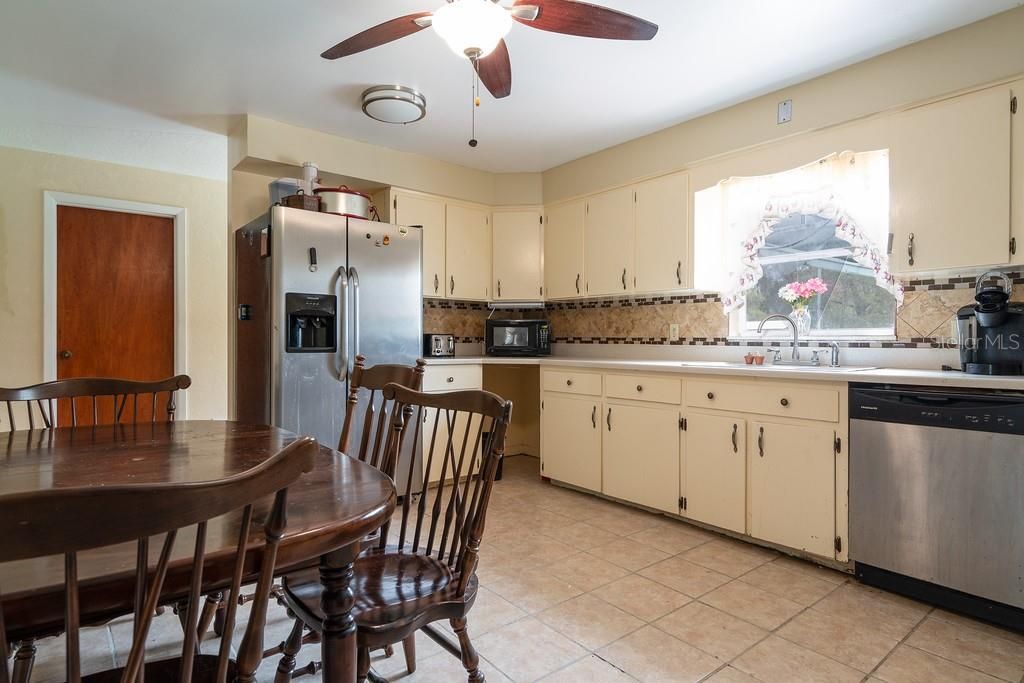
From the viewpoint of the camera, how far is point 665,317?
3.79 meters

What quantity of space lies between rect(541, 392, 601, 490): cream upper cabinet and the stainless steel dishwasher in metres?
1.47

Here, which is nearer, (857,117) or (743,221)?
(857,117)

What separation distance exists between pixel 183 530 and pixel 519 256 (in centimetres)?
363

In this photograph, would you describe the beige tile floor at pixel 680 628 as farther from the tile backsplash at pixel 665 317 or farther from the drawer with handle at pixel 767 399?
the tile backsplash at pixel 665 317

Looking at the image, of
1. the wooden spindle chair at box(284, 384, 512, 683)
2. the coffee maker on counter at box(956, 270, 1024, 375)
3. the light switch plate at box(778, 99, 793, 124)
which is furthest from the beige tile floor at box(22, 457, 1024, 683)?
the light switch plate at box(778, 99, 793, 124)

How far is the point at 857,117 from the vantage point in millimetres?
2664

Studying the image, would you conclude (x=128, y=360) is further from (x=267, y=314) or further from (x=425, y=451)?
(x=425, y=451)

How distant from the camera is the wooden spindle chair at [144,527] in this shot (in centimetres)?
54

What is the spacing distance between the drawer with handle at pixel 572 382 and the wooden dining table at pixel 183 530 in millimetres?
2142

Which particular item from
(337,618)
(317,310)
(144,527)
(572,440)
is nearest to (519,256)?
(572,440)

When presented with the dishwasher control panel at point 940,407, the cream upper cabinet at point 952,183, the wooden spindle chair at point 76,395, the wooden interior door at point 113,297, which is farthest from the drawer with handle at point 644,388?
the wooden interior door at point 113,297

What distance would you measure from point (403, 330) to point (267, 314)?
0.79m

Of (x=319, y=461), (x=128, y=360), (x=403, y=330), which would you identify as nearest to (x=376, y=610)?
(x=319, y=461)

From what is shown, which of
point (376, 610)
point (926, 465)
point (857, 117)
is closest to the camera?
point (376, 610)
